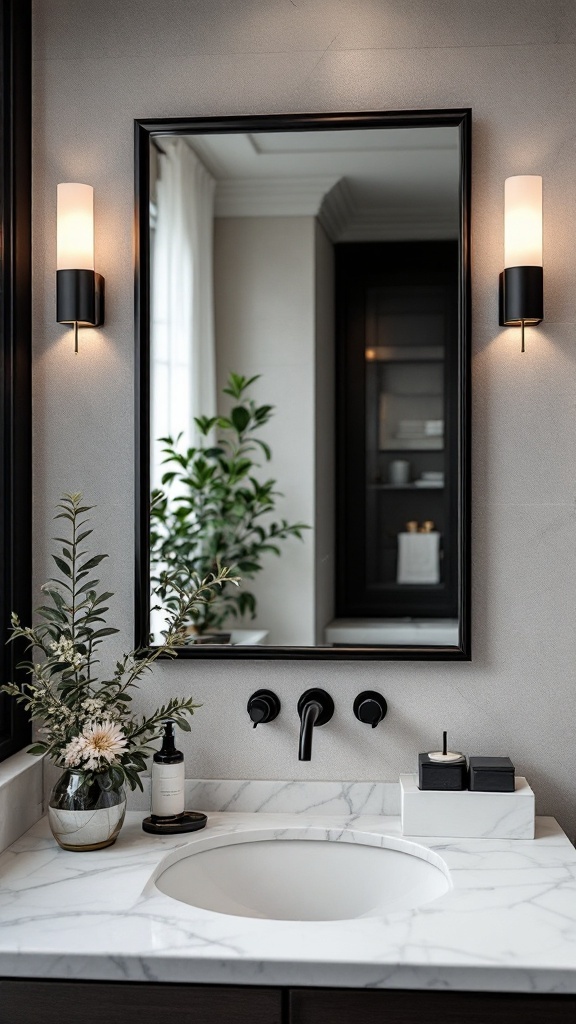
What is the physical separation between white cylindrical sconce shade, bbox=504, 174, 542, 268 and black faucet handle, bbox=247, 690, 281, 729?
0.91 metres

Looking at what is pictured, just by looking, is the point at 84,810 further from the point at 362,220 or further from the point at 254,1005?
the point at 362,220

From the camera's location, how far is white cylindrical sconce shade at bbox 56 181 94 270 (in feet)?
5.54

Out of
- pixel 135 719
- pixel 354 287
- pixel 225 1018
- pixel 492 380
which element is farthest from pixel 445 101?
pixel 225 1018

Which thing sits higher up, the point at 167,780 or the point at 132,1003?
the point at 167,780

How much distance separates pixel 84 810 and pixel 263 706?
0.37 m

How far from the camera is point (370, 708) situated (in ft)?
5.45

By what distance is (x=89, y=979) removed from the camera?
1189 mm

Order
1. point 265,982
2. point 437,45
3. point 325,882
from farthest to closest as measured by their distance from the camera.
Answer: point 437,45 < point 325,882 < point 265,982

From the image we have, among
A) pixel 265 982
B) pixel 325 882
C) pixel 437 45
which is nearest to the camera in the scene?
pixel 265 982

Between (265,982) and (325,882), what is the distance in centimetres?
43

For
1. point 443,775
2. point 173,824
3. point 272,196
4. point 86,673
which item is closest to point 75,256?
point 272,196

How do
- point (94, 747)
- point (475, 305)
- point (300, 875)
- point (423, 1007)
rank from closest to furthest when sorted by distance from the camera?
point (423, 1007) < point (94, 747) < point (300, 875) < point (475, 305)

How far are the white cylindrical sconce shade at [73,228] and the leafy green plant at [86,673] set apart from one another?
1.44 feet

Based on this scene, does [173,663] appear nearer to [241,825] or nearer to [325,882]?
[241,825]
